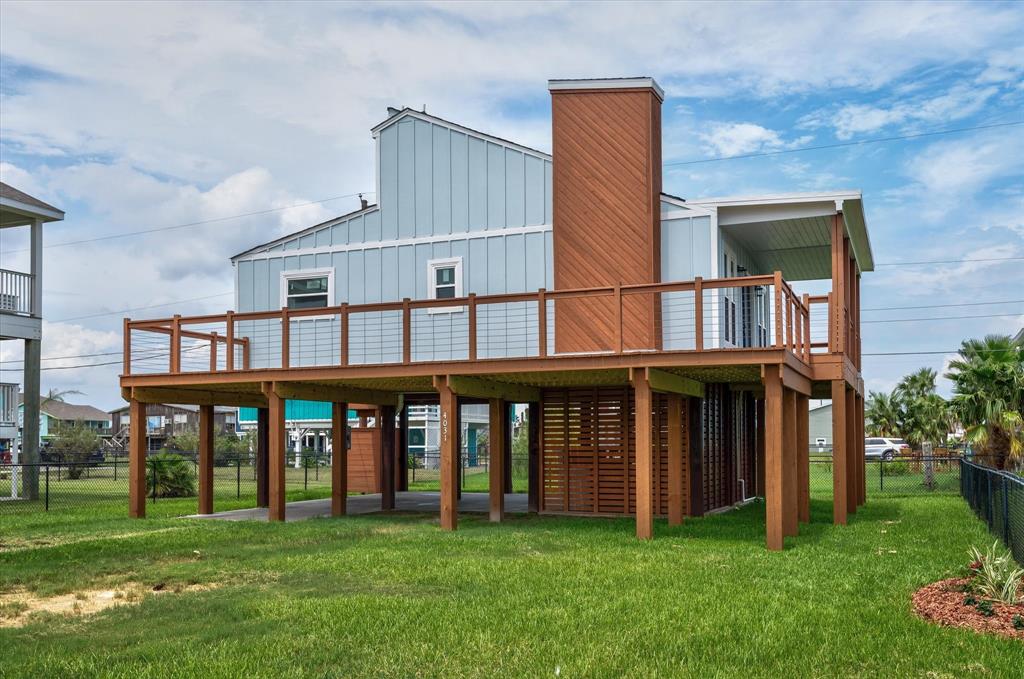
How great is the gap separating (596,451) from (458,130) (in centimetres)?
686

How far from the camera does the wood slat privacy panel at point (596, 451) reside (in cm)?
1931

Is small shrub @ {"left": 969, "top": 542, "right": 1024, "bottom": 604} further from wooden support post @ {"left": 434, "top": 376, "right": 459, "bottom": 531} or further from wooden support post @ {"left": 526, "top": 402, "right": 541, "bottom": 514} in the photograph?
wooden support post @ {"left": 526, "top": 402, "right": 541, "bottom": 514}

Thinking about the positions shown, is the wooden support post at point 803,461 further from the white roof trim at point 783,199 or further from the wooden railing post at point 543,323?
the wooden railing post at point 543,323

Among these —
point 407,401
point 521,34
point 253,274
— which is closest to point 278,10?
point 521,34

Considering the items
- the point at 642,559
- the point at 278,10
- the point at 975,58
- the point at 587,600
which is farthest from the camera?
the point at 975,58

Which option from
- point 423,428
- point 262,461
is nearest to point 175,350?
point 262,461

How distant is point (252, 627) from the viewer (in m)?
8.60

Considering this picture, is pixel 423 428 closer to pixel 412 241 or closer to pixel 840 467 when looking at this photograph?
pixel 412 241

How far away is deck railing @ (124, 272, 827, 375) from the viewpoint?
17312 mm

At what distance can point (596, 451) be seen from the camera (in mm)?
19719

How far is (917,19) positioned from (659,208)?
5994 mm

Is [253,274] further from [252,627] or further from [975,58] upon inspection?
[975,58]

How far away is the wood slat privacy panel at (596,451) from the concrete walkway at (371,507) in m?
1.35

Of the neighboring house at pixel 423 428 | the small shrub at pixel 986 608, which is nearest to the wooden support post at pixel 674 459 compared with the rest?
the small shrub at pixel 986 608
